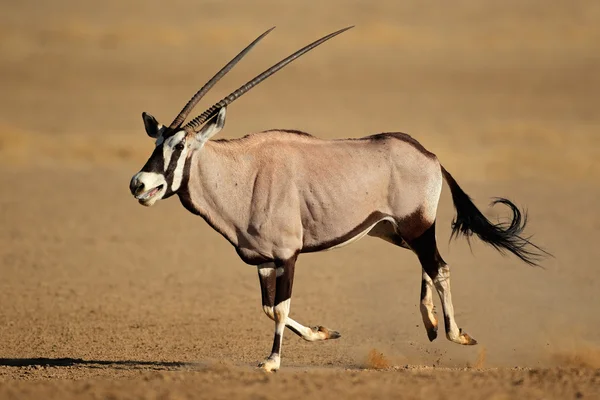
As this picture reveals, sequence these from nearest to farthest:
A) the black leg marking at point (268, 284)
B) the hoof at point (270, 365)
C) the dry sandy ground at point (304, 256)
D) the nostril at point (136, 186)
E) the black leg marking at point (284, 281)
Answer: the nostril at point (136, 186) → the hoof at point (270, 365) → the black leg marking at point (284, 281) → the black leg marking at point (268, 284) → the dry sandy ground at point (304, 256)

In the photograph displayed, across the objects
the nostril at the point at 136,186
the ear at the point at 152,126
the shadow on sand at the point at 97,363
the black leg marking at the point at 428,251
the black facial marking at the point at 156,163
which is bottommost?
the shadow on sand at the point at 97,363

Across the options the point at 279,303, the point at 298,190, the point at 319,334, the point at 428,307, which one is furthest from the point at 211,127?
the point at 428,307

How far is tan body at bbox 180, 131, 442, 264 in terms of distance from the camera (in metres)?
8.90

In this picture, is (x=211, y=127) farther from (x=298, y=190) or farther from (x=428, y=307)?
(x=428, y=307)

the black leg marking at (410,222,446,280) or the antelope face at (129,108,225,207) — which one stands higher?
the antelope face at (129,108,225,207)

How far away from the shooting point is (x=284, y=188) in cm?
894

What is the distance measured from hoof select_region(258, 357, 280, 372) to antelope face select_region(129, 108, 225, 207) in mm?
1402

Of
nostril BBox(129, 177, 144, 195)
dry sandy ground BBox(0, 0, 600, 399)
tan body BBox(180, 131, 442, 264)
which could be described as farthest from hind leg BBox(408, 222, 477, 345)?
nostril BBox(129, 177, 144, 195)

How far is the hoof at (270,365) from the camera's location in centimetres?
874

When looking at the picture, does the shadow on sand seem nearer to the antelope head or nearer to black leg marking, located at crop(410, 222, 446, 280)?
the antelope head

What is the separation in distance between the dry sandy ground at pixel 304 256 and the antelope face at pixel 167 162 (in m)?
1.29

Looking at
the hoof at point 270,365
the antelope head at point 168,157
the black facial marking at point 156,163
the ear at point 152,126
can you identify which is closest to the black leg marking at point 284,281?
the hoof at point 270,365

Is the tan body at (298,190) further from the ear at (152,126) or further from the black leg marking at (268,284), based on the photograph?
the ear at (152,126)

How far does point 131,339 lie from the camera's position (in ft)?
36.6
